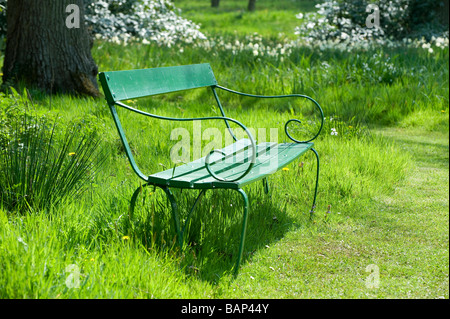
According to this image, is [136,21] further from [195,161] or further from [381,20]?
[195,161]

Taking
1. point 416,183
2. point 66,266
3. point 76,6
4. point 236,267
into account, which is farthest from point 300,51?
point 66,266

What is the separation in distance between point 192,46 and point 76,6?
3.78 m

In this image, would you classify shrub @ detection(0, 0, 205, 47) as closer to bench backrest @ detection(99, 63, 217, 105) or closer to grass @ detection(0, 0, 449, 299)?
grass @ detection(0, 0, 449, 299)

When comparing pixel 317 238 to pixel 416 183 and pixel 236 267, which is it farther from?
pixel 416 183

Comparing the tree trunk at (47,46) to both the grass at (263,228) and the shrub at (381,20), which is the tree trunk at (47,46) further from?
the shrub at (381,20)

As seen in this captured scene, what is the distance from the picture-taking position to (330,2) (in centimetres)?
1295

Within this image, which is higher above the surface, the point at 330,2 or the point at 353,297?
the point at 330,2

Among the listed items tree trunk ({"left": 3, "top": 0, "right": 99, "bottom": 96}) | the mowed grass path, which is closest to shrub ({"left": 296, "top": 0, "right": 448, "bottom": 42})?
tree trunk ({"left": 3, "top": 0, "right": 99, "bottom": 96})

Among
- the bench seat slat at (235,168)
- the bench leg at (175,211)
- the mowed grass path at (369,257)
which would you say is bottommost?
the mowed grass path at (369,257)

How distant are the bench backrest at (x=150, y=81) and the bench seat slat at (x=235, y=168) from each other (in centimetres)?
48

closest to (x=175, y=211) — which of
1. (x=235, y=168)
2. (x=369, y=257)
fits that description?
(x=235, y=168)

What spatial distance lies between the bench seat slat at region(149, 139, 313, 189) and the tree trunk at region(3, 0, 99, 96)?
2.98 m

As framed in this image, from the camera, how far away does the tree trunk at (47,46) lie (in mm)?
5621

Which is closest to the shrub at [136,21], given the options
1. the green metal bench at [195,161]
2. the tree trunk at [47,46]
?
the tree trunk at [47,46]
